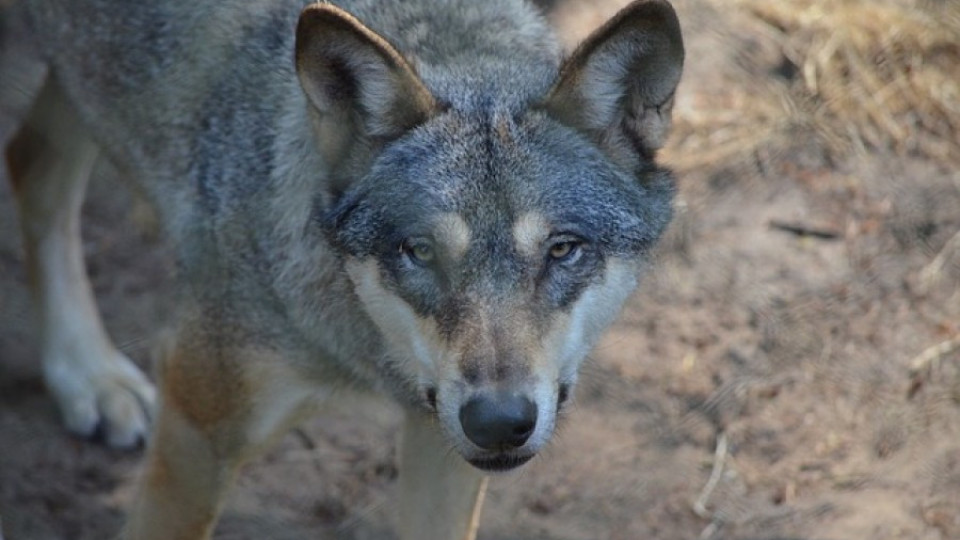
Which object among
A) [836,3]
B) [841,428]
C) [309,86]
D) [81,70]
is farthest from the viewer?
[836,3]

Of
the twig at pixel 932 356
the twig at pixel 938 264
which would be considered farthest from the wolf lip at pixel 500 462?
the twig at pixel 938 264

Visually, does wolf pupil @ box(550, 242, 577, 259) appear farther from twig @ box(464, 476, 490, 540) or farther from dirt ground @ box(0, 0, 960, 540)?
twig @ box(464, 476, 490, 540)

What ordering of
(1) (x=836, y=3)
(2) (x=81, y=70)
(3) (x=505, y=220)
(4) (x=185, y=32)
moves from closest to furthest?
1. (3) (x=505, y=220)
2. (4) (x=185, y=32)
3. (2) (x=81, y=70)
4. (1) (x=836, y=3)

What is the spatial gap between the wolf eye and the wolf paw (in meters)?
2.55

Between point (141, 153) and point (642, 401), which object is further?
point (642, 401)

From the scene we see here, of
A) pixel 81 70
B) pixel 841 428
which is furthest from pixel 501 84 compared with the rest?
pixel 841 428

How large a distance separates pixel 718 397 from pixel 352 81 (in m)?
2.63

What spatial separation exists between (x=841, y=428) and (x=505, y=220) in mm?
2609

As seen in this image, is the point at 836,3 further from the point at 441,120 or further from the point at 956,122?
the point at 441,120

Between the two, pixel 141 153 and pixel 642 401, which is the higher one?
pixel 141 153

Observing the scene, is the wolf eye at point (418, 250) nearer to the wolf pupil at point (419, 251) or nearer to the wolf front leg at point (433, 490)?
the wolf pupil at point (419, 251)

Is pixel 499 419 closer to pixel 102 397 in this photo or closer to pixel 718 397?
pixel 718 397

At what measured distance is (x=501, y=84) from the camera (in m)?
4.26

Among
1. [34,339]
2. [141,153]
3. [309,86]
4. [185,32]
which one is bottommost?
[34,339]
